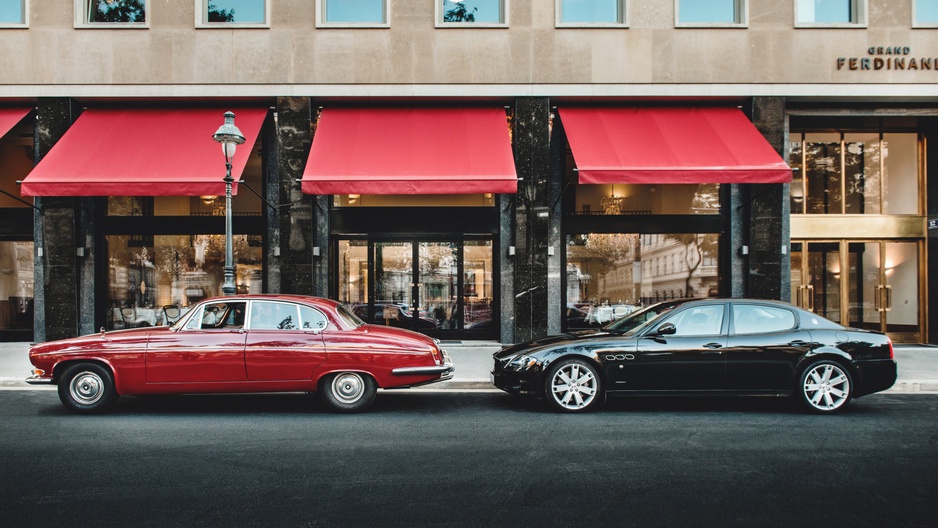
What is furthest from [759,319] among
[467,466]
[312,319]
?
[312,319]

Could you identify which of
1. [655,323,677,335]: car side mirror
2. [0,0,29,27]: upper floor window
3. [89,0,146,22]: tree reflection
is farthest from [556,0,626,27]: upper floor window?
[0,0,29,27]: upper floor window

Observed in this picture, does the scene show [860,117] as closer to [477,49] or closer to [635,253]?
[635,253]

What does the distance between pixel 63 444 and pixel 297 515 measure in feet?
11.4

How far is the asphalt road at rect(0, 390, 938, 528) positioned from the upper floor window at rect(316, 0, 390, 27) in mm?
9550

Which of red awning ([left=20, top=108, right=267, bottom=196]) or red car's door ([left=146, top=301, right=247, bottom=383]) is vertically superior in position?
red awning ([left=20, top=108, right=267, bottom=196])

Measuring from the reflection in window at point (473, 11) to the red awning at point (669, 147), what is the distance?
111 inches

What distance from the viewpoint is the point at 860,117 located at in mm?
13688

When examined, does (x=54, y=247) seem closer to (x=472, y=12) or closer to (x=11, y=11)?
(x=11, y=11)

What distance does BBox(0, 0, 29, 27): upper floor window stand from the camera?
42.8 ft

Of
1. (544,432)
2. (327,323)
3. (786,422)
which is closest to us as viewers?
(544,432)

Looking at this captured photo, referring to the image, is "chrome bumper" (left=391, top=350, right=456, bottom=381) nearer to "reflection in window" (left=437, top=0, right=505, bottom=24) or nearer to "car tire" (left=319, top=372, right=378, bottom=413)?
"car tire" (left=319, top=372, right=378, bottom=413)

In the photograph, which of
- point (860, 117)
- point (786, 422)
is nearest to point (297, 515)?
point (786, 422)

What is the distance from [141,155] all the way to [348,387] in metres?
7.88

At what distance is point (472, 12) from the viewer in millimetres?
13453
